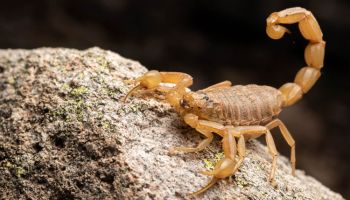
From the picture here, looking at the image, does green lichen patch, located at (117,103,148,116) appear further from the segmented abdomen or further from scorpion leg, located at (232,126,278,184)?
scorpion leg, located at (232,126,278,184)

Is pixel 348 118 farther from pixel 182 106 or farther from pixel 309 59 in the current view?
pixel 182 106

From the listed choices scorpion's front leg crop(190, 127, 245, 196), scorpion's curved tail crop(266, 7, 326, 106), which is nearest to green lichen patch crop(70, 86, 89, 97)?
scorpion's front leg crop(190, 127, 245, 196)

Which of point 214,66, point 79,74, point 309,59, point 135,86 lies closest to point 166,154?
point 135,86

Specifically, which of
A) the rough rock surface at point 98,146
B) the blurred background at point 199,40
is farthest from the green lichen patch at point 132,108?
the blurred background at point 199,40

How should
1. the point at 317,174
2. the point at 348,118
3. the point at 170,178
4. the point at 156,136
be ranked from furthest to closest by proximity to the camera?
1. the point at 348,118
2. the point at 317,174
3. the point at 156,136
4. the point at 170,178

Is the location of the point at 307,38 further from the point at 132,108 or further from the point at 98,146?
the point at 98,146

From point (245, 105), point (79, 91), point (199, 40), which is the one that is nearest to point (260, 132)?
point (245, 105)
